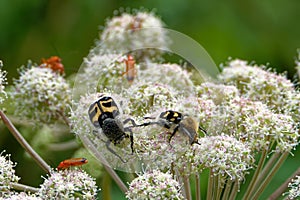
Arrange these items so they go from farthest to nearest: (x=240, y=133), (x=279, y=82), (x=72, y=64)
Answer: (x=72, y=64) → (x=279, y=82) → (x=240, y=133)

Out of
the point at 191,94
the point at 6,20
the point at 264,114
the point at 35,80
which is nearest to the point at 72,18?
the point at 6,20

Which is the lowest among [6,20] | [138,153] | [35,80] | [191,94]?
[138,153]

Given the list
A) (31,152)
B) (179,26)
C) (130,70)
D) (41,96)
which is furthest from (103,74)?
(179,26)

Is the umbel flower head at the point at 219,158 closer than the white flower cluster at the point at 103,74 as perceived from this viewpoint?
Yes

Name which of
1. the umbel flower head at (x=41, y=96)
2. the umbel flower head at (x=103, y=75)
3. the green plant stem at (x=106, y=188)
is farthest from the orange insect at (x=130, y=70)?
the green plant stem at (x=106, y=188)

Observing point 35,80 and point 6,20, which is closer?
point 35,80

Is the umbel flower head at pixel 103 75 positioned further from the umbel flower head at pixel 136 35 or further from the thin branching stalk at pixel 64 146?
the thin branching stalk at pixel 64 146

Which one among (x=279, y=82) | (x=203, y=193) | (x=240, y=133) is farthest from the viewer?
(x=203, y=193)

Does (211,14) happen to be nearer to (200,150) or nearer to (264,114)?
(264,114)
